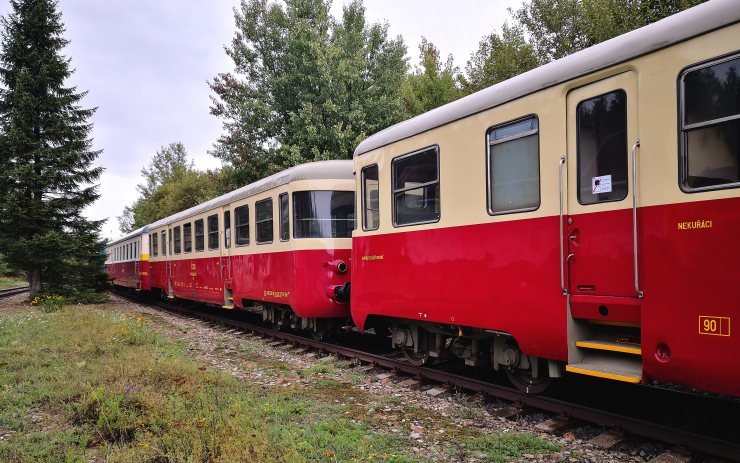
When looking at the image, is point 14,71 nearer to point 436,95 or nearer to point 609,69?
point 436,95

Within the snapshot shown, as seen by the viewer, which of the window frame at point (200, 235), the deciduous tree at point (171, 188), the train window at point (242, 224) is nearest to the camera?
the train window at point (242, 224)

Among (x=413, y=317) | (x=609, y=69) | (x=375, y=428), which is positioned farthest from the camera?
(x=413, y=317)

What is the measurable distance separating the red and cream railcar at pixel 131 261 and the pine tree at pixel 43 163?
2.93 meters

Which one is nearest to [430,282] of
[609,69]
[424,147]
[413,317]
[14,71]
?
[413,317]

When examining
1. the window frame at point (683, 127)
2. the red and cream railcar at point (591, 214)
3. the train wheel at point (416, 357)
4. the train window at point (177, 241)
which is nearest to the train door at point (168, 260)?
the train window at point (177, 241)

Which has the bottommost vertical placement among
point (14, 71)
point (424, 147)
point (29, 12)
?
point (424, 147)

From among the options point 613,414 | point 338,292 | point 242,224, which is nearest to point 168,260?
point 242,224

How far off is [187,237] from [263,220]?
22.0ft

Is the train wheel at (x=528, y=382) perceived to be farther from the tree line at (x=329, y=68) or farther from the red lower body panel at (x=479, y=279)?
the tree line at (x=329, y=68)

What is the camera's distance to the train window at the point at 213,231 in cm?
1430

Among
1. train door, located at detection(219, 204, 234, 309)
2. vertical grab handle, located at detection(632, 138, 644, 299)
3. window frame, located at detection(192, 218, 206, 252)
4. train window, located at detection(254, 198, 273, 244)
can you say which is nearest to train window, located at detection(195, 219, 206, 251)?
window frame, located at detection(192, 218, 206, 252)

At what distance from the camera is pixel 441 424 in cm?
556

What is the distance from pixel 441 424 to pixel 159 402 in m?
2.95

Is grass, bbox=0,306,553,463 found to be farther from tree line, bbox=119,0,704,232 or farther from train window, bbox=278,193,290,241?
tree line, bbox=119,0,704,232
